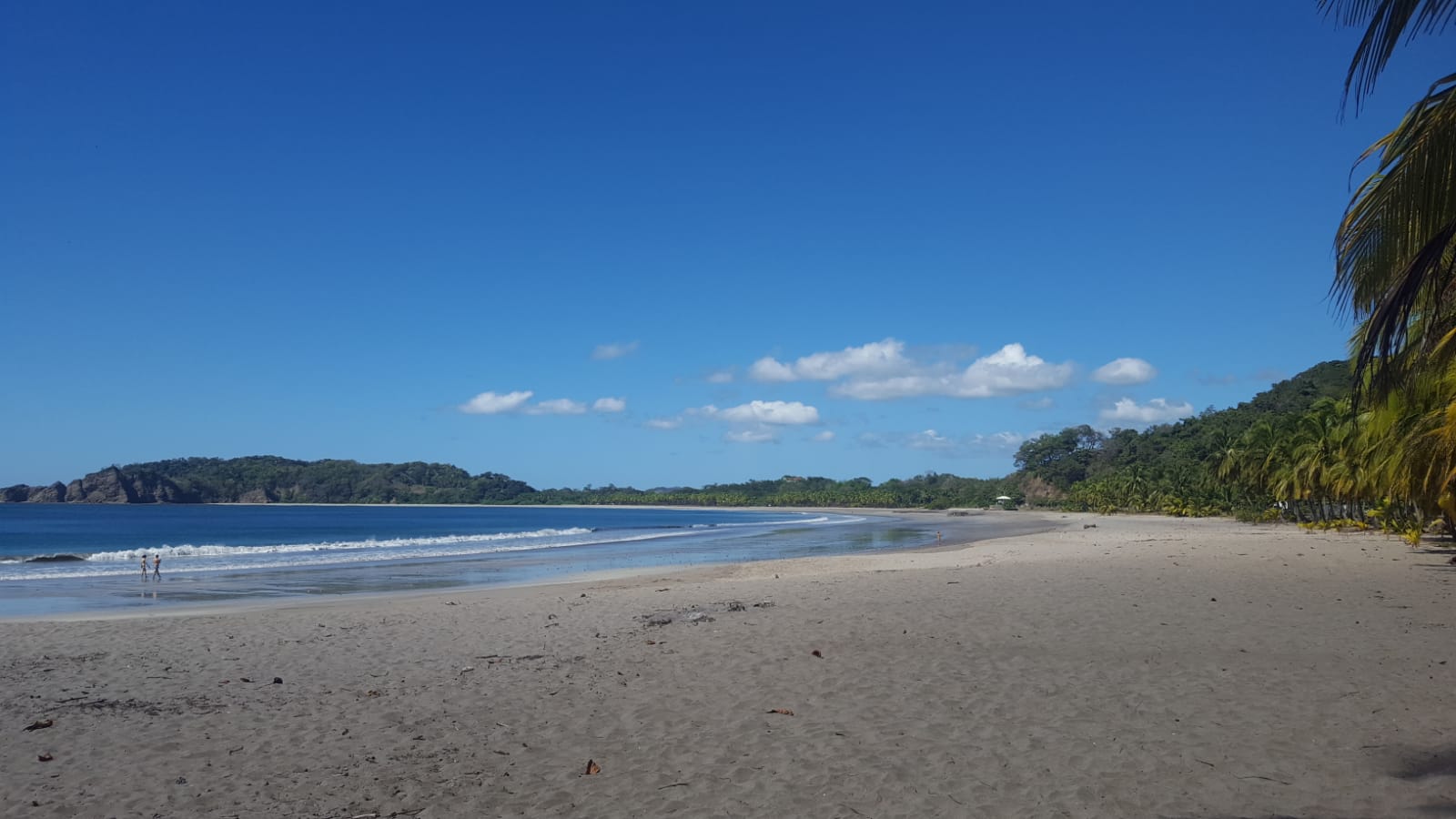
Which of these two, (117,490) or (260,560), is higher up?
(117,490)

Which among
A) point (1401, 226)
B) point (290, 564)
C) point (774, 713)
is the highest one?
point (1401, 226)

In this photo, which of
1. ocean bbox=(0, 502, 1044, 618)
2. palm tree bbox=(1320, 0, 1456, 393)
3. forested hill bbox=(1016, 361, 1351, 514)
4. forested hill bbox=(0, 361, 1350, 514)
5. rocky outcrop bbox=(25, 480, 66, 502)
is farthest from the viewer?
rocky outcrop bbox=(25, 480, 66, 502)

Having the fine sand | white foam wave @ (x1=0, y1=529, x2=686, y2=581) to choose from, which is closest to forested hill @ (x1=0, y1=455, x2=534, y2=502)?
white foam wave @ (x1=0, y1=529, x2=686, y2=581)

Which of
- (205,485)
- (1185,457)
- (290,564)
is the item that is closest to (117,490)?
(205,485)

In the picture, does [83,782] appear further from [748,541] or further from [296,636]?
[748,541]

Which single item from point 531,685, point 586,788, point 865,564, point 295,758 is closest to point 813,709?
point 586,788

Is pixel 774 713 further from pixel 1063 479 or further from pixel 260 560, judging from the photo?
pixel 1063 479

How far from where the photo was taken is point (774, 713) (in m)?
7.09

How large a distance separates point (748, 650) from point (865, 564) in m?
16.9

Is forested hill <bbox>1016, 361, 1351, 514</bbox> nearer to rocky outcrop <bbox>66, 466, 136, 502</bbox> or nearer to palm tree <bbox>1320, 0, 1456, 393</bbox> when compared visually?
palm tree <bbox>1320, 0, 1456, 393</bbox>

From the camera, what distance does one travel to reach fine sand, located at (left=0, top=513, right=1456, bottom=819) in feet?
17.2

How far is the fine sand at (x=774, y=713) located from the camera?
207 inches

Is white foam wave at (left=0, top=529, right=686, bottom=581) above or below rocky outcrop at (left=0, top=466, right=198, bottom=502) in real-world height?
below

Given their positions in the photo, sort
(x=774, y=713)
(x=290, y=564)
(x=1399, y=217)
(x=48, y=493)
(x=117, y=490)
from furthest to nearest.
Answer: (x=48, y=493)
(x=117, y=490)
(x=290, y=564)
(x=774, y=713)
(x=1399, y=217)
